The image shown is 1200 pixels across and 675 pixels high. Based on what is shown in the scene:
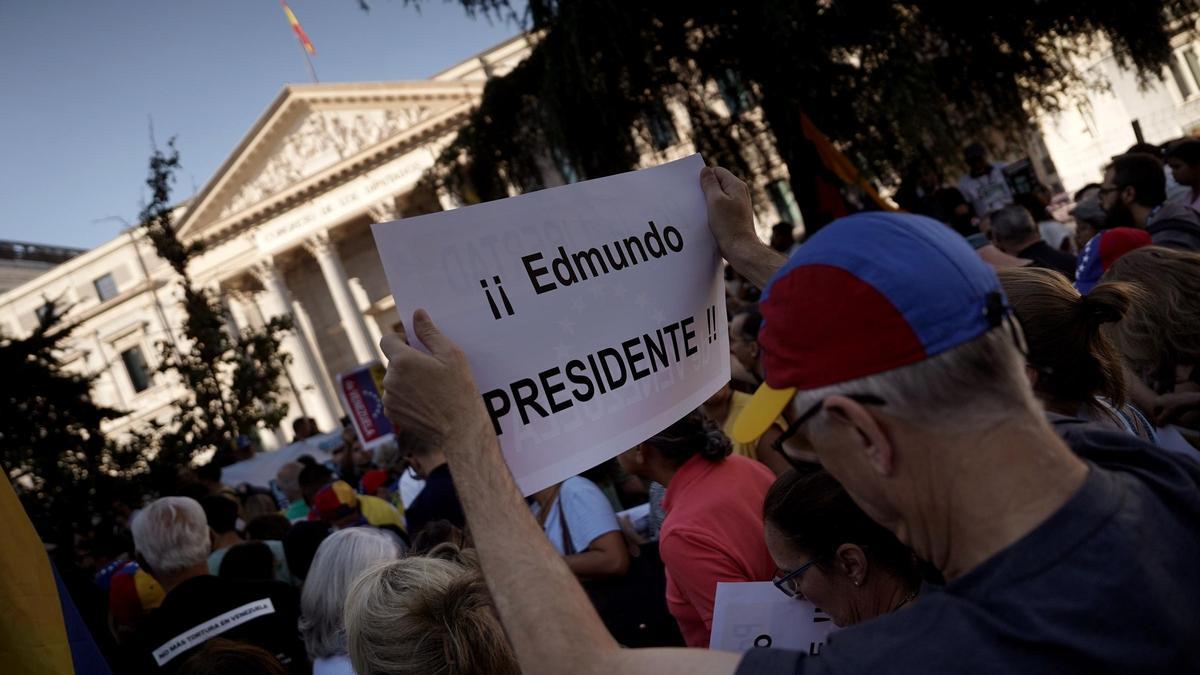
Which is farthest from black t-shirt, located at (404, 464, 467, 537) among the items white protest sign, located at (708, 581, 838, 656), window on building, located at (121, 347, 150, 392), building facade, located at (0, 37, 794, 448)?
window on building, located at (121, 347, 150, 392)

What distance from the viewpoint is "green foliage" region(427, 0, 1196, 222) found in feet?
29.8

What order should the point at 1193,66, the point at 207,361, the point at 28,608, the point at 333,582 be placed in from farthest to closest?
the point at 1193,66, the point at 207,361, the point at 333,582, the point at 28,608

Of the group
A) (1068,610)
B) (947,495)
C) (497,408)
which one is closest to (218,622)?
(497,408)

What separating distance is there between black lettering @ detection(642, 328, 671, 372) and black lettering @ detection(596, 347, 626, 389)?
0.08m

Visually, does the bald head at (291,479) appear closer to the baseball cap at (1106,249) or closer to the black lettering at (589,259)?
the baseball cap at (1106,249)

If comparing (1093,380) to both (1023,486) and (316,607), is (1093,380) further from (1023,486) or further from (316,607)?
(316,607)

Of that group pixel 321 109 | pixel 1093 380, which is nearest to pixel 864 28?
pixel 1093 380

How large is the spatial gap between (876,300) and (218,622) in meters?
3.22

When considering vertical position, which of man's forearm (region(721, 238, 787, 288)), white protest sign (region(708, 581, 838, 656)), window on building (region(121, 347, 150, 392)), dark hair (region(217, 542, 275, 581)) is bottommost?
white protest sign (region(708, 581, 838, 656))

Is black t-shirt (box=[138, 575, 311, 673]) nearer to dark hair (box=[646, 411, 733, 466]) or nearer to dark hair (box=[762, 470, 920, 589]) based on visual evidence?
dark hair (box=[646, 411, 733, 466])

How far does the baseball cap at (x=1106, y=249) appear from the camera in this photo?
Answer: 378 cm

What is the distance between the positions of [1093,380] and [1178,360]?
2.62 ft

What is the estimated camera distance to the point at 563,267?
183 centimetres

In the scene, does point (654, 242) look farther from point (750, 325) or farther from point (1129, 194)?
point (1129, 194)
